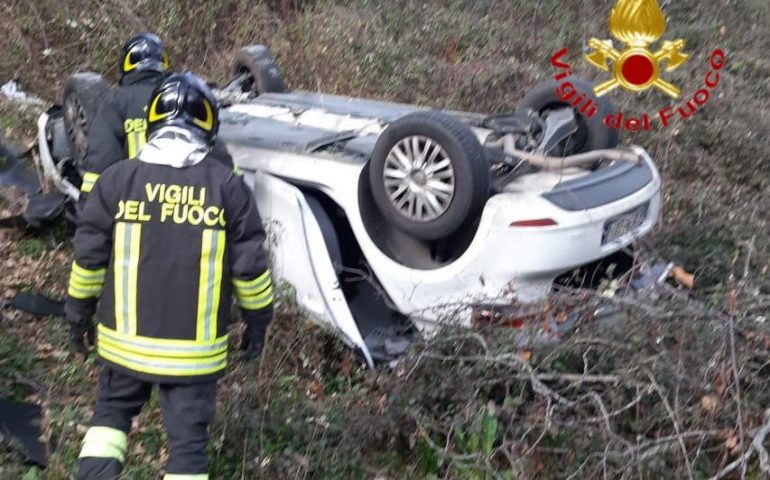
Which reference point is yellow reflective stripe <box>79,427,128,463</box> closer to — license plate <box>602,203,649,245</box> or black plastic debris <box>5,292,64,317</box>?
black plastic debris <box>5,292,64,317</box>

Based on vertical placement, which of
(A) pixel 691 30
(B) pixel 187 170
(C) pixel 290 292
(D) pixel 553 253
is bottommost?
(A) pixel 691 30

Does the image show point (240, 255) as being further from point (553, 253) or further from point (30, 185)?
point (30, 185)

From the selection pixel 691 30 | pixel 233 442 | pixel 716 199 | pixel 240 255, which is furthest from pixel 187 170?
pixel 691 30

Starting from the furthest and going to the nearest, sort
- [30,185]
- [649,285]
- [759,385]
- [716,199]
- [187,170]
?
[716,199] → [30,185] → [649,285] → [759,385] → [187,170]

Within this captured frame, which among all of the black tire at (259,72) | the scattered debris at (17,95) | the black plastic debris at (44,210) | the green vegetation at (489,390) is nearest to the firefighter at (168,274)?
the green vegetation at (489,390)

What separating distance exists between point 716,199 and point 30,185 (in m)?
5.14

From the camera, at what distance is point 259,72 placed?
634 cm

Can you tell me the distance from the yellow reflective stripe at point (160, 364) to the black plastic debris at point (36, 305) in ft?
5.77

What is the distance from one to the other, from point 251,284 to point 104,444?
0.81 meters

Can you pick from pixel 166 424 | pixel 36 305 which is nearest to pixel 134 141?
pixel 36 305

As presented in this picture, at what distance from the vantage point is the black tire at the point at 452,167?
13.0ft

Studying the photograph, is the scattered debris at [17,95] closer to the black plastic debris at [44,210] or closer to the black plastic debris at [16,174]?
the black plastic debris at [16,174]

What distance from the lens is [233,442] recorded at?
3953 millimetres

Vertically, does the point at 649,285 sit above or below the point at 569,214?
below
